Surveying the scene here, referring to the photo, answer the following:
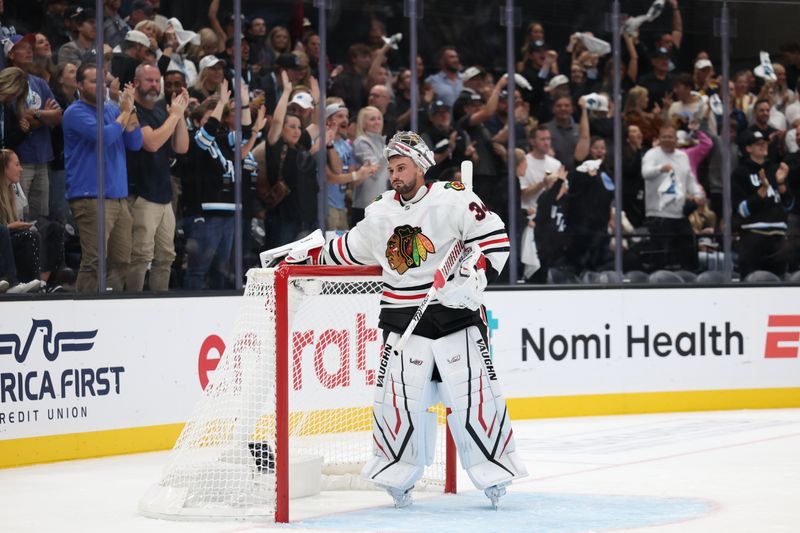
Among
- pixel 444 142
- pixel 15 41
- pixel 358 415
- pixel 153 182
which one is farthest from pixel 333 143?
pixel 358 415

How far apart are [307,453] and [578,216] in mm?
4081

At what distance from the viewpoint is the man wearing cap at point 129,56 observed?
285 inches

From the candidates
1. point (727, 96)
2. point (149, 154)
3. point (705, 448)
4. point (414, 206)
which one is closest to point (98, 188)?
point (149, 154)

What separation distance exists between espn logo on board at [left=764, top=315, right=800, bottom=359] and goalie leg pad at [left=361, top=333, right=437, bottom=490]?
4775mm

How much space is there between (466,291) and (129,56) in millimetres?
A: 3188

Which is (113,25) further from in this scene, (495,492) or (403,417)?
(495,492)

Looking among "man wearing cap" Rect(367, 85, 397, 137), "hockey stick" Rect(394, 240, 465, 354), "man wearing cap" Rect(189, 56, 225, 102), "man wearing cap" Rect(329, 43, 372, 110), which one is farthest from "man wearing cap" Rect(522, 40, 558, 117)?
"hockey stick" Rect(394, 240, 465, 354)

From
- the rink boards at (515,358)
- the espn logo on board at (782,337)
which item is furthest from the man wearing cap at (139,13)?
the espn logo on board at (782,337)

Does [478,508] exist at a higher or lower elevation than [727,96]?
lower

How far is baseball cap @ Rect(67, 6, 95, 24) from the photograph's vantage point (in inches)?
277

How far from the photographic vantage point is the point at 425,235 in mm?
5062

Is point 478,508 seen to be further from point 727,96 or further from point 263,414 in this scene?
point 727,96

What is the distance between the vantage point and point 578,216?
9336mm

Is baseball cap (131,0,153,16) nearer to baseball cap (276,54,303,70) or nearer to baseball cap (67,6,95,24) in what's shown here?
baseball cap (67,6,95,24)
